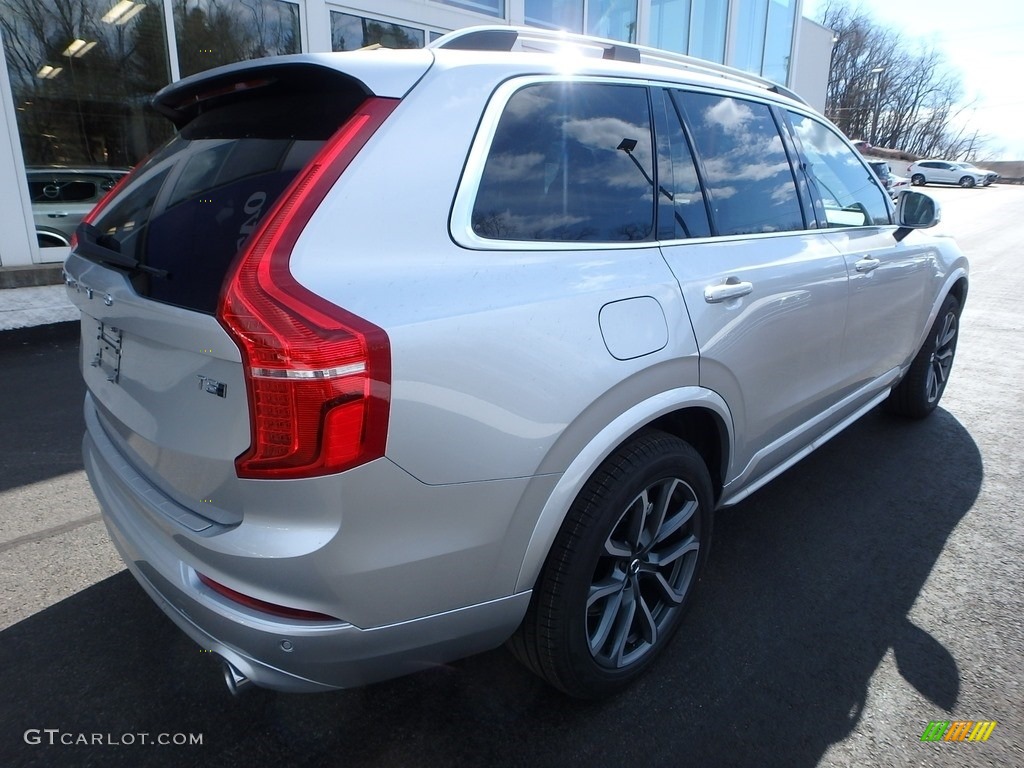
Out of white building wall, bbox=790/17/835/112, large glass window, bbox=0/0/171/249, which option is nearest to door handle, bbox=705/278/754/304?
large glass window, bbox=0/0/171/249

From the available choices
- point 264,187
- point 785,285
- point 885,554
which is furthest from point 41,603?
point 885,554

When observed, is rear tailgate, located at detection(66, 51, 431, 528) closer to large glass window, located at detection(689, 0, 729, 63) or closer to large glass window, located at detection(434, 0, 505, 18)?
large glass window, located at detection(434, 0, 505, 18)

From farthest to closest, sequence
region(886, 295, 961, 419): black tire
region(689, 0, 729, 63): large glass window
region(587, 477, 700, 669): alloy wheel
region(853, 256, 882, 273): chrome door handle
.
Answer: region(689, 0, 729, 63): large glass window, region(886, 295, 961, 419): black tire, region(853, 256, 882, 273): chrome door handle, region(587, 477, 700, 669): alloy wheel

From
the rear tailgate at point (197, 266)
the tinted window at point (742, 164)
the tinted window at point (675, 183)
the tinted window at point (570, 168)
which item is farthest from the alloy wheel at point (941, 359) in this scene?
the rear tailgate at point (197, 266)

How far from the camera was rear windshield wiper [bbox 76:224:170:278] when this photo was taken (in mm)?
1803

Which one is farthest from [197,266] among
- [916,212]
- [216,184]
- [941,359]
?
[941,359]

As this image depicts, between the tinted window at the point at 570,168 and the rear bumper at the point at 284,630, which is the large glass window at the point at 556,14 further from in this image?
the rear bumper at the point at 284,630

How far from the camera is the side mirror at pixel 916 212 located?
381 cm

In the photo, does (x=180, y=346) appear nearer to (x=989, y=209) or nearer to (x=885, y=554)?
(x=885, y=554)

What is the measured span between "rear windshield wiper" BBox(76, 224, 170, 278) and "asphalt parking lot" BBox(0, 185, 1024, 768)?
1282mm

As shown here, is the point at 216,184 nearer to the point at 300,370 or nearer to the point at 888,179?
the point at 300,370

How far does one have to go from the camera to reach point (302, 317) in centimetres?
143

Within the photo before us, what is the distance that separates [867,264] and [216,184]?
9.06ft

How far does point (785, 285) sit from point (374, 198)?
5.43 feet
